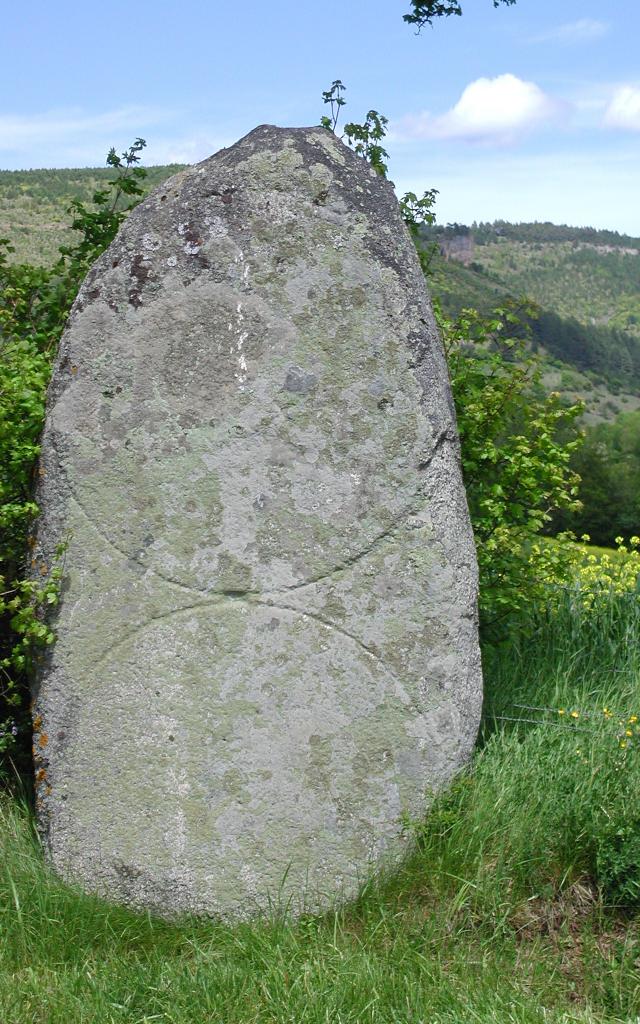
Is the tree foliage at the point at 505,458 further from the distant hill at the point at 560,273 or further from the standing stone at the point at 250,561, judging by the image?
the distant hill at the point at 560,273

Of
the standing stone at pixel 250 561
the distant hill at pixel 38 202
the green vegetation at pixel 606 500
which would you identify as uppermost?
the distant hill at pixel 38 202

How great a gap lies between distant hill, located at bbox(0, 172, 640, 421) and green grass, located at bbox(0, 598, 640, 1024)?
3210cm

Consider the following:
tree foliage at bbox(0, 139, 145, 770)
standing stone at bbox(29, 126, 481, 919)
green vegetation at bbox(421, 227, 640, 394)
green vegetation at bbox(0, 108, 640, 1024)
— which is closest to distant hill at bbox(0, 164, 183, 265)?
green vegetation at bbox(421, 227, 640, 394)

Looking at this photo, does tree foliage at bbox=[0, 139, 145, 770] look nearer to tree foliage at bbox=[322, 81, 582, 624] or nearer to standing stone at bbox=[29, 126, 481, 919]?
standing stone at bbox=[29, 126, 481, 919]

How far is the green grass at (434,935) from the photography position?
272 cm

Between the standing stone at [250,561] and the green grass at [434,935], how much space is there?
0.15 meters

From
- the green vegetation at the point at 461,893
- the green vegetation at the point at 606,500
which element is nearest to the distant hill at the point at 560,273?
the green vegetation at the point at 606,500

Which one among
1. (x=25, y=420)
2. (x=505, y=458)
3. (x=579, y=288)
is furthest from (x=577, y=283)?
(x=25, y=420)

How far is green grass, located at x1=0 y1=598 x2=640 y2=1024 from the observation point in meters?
2.72

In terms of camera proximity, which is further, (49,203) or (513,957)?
(49,203)

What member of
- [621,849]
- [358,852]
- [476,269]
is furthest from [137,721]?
[476,269]

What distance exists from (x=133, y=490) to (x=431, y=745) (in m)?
1.29

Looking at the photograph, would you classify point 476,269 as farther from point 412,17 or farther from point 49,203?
point 412,17

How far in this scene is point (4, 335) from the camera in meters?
4.69
